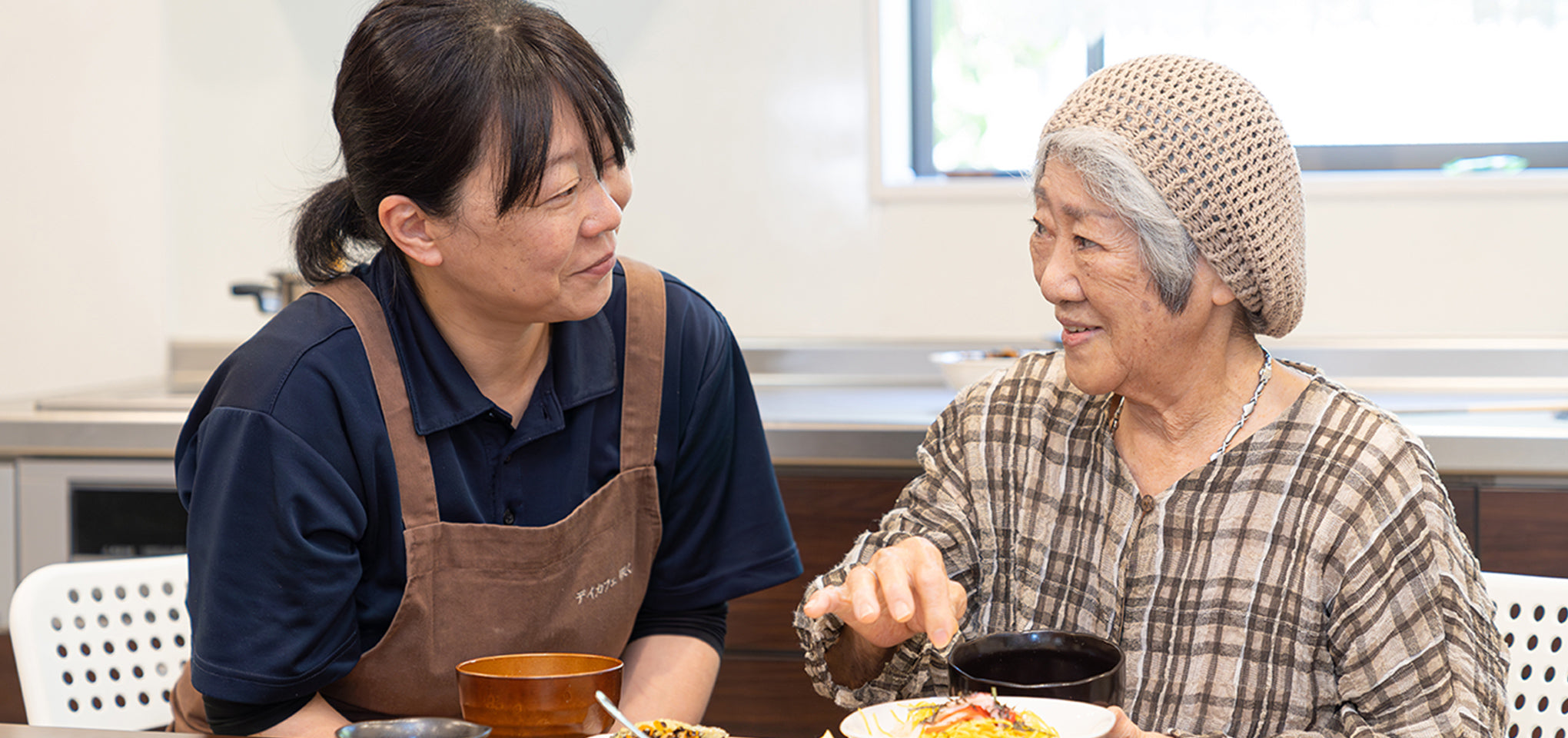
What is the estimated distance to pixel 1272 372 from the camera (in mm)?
1219

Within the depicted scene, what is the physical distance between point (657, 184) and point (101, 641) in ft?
4.45

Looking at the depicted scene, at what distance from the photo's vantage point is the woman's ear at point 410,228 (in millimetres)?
1174

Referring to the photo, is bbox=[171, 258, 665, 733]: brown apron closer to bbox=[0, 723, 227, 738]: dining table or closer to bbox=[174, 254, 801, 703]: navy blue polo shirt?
bbox=[174, 254, 801, 703]: navy blue polo shirt

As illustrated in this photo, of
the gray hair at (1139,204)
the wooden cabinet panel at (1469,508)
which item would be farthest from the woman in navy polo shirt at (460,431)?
the wooden cabinet panel at (1469,508)

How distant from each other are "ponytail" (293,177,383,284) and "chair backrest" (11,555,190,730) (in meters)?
0.42

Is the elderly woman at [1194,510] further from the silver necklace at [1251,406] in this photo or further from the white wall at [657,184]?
the white wall at [657,184]

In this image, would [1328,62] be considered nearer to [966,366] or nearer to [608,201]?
[966,366]

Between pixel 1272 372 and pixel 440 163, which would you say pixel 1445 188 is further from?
pixel 440 163

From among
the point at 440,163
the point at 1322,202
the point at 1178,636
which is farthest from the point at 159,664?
the point at 1322,202

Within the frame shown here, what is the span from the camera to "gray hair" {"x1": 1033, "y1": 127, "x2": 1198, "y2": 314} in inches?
43.1

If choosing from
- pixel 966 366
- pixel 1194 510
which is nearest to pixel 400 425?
pixel 1194 510

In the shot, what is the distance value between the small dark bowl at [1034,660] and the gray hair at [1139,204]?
0.37 metres

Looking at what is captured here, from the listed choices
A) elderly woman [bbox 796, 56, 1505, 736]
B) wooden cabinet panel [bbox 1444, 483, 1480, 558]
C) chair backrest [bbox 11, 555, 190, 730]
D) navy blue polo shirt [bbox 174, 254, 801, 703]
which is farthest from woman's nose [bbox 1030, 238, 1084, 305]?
chair backrest [bbox 11, 555, 190, 730]

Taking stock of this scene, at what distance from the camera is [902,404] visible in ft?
7.09
